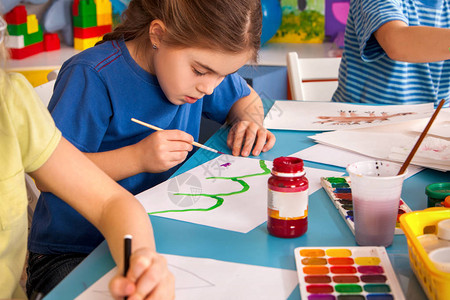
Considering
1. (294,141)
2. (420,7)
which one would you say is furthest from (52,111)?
(420,7)

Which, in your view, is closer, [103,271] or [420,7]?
[103,271]

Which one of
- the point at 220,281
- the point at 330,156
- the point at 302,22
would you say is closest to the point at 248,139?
the point at 330,156

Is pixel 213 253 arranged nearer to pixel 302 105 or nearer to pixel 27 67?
pixel 302 105

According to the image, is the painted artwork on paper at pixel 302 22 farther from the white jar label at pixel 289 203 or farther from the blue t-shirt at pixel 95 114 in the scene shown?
the white jar label at pixel 289 203

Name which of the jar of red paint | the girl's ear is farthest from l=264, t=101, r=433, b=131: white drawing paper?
the jar of red paint

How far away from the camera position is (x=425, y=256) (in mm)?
541

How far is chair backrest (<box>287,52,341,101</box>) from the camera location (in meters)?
1.74

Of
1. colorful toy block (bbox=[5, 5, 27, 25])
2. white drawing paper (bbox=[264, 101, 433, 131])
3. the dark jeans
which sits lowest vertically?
the dark jeans

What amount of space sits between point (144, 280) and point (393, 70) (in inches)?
46.3

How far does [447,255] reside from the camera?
55 cm

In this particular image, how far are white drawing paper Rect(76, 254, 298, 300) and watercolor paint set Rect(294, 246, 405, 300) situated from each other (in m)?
0.02

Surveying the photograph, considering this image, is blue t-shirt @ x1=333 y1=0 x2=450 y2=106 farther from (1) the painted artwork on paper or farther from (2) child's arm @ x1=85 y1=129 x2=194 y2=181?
(1) the painted artwork on paper

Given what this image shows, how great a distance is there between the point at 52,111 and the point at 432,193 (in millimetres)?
641

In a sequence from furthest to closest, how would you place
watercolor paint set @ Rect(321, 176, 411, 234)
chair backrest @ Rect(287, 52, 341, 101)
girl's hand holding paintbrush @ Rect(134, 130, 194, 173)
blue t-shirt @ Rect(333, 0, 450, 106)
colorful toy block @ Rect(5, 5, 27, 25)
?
1. colorful toy block @ Rect(5, 5, 27, 25)
2. chair backrest @ Rect(287, 52, 341, 101)
3. blue t-shirt @ Rect(333, 0, 450, 106)
4. girl's hand holding paintbrush @ Rect(134, 130, 194, 173)
5. watercolor paint set @ Rect(321, 176, 411, 234)
